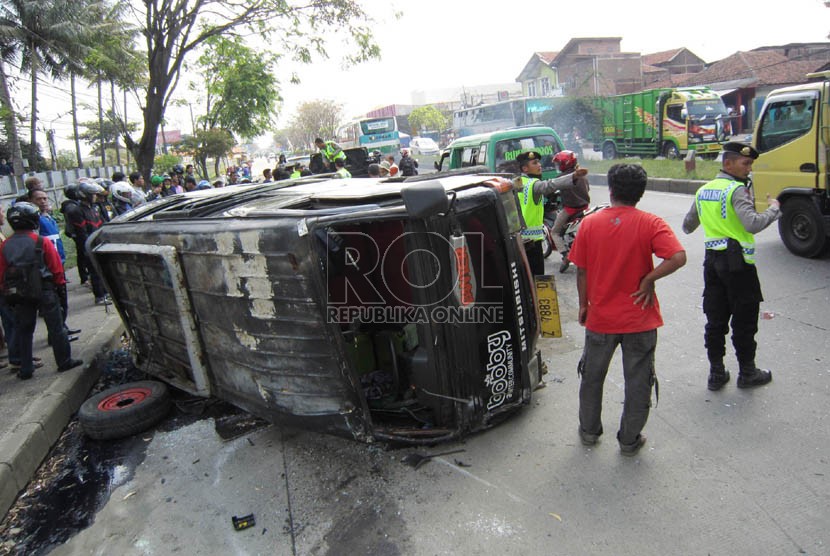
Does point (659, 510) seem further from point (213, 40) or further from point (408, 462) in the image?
point (213, 40)

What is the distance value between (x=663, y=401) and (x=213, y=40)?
632 inches

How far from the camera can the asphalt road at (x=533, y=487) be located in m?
2.56

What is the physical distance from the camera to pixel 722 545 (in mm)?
2406

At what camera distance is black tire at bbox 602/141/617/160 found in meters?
23.4

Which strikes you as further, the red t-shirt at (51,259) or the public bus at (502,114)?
the public bus at (502,114)

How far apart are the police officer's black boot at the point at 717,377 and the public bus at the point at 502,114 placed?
76.9 feet

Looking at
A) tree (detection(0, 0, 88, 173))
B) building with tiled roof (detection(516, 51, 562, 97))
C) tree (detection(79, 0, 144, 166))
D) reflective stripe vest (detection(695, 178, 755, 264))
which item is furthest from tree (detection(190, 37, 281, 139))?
building with tiled roof (detection(516, 51, 562, 97))

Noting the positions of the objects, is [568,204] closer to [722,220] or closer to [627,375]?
[722,220]

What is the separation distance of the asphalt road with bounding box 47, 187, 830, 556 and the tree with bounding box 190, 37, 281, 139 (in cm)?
1431

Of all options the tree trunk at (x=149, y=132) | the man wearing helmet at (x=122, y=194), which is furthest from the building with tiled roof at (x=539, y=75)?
the man wearing helmet at (x=122, y=194)

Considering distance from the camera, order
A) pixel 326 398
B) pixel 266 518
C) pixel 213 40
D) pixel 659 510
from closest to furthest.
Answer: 1. pixel 659 510
2. pixel 266 518
3. pixel 326 398
4. pixel 213 40

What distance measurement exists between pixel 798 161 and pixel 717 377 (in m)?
4.13

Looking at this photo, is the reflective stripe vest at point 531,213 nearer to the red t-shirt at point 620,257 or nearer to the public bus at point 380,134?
the red t-shirt at point 620,257

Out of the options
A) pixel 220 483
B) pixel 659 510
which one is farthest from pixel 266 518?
pixel 659 510
